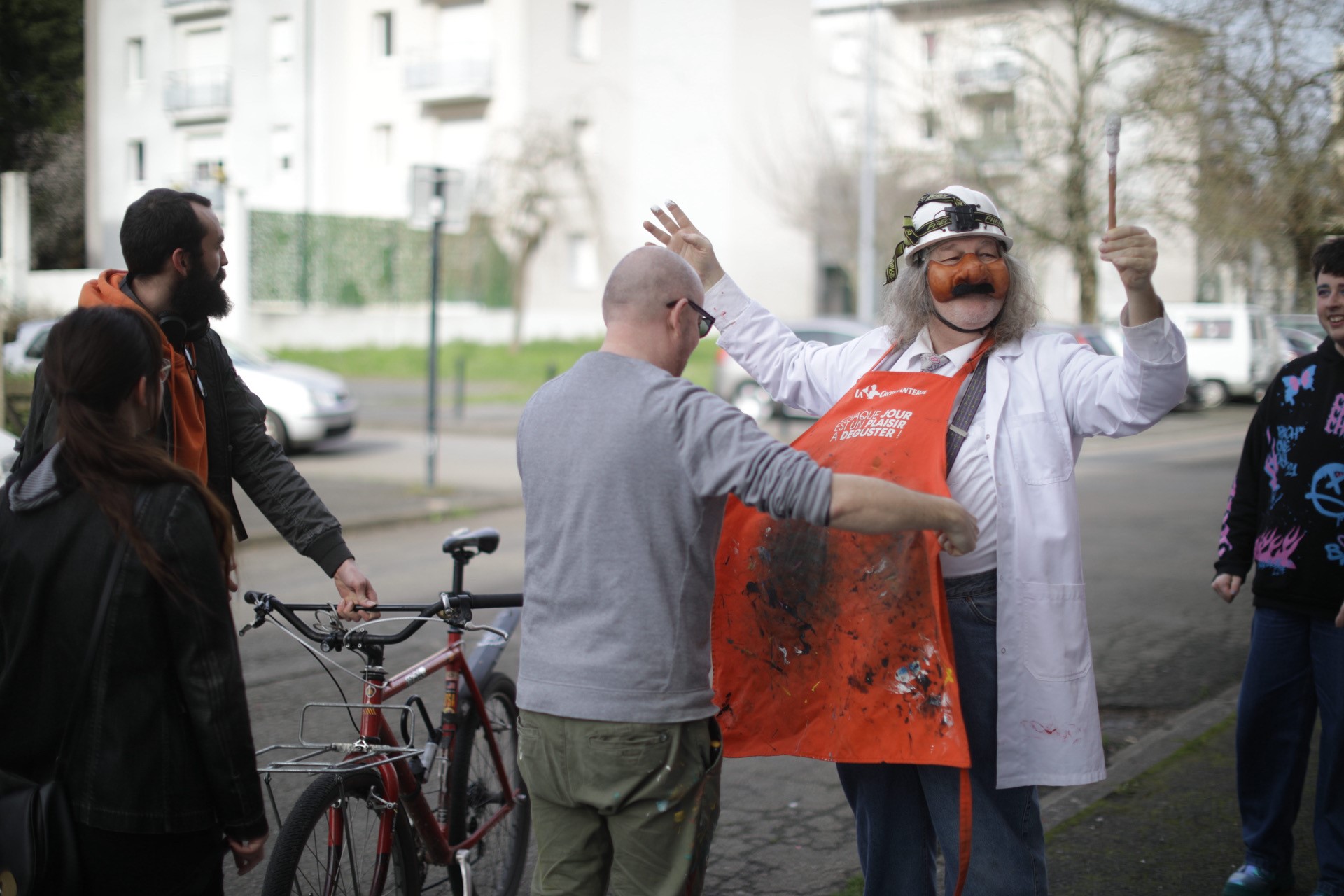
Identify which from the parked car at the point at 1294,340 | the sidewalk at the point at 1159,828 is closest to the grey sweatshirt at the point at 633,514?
the sidewalk at the point at 1159,828

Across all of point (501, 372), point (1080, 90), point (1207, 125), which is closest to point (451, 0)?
point (501, 372)

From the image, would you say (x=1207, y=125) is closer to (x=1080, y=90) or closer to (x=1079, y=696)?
(x=1079, y=696)

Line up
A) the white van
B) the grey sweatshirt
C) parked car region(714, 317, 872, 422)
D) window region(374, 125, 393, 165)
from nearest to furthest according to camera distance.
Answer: the grey sweatshirt
parked car region(714, 317, 872, 422)
the white van
window region(374, 125, 393, 165)

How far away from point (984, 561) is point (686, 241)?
1.09 meters

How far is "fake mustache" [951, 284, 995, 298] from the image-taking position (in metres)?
2.77

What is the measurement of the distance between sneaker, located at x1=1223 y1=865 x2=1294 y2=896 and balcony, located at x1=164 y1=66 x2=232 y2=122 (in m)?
24.2

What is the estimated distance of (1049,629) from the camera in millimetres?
2605

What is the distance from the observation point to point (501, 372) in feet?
98.4

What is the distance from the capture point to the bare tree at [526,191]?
33906 mm

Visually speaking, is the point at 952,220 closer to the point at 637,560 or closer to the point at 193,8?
the point at 637,560

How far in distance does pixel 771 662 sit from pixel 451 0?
35530mm

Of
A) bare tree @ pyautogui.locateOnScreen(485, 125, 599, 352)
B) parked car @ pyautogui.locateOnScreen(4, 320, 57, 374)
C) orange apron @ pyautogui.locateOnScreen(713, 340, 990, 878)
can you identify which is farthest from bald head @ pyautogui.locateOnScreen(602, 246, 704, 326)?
bare tree @ pyautogui.locateOnScreen(485, 125, 599, 352)

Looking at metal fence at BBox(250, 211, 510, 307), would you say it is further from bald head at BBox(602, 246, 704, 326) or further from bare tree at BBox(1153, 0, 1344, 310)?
bald head at BBox(602, 246, 704, 326)

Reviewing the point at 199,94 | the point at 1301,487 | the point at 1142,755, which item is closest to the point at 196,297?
the point at 1301,487
